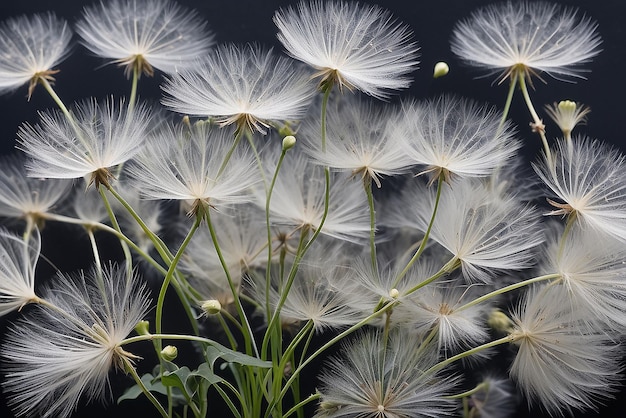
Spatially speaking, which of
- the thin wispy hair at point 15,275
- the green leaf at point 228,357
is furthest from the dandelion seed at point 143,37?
the green leaf at point 228,357

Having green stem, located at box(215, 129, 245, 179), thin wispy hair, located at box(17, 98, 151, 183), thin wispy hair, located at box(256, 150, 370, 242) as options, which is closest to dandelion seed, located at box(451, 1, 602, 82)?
thin wispy hair, located at box(256, 150, 370, 242)

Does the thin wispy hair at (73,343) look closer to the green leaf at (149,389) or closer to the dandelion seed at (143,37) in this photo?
the green leaf at (149,389)

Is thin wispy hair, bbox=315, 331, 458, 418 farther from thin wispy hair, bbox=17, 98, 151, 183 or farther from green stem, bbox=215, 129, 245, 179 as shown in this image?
thin wispy hair, bbox=17, 98, 151, 183

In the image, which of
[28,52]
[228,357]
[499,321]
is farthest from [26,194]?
[499,321]

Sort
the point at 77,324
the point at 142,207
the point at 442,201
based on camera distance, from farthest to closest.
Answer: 1. the point at 142,207
2. the point at 442,201
3. the point at 77,324

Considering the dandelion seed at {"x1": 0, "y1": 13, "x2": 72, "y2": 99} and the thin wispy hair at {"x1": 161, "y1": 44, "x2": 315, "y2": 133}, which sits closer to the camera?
the thin wispy hair at {"x1": 161, "y1": 44, "x2": 315, "y2": 133}

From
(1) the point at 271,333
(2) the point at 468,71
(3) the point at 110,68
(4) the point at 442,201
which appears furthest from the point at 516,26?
(3) the point at 110,68

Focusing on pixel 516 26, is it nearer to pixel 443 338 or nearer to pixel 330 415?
pixel 443 338

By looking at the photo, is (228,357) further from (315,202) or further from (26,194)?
(26,194)

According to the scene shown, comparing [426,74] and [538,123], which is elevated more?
[426,74]
